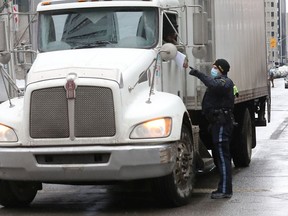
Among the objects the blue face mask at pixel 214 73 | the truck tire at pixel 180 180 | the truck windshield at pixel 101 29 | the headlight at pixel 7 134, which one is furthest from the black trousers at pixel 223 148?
the headlight at pixel 7 134

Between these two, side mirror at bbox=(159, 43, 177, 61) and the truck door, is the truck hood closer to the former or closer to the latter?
side mirror at bbox=(159, 43, 177, 61)

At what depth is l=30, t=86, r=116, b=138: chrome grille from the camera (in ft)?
26.0

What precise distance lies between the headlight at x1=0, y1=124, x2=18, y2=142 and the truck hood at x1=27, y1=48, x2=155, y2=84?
623 mm

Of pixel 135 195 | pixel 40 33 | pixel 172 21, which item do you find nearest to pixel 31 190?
pixel 135 195

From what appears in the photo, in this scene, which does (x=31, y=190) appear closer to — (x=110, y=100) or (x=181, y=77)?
(x=110, y=100)

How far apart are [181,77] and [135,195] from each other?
1811 mm

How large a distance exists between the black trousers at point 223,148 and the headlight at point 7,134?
2666 millimetres

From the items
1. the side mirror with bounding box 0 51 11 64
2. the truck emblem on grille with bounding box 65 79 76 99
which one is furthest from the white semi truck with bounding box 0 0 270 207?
the side mirror with bounding box 0 51 11 64

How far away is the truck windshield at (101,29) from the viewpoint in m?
9.01

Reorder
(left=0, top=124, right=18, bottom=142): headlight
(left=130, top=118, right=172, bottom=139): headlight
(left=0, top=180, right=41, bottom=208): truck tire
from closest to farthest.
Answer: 1. (left=130, top=118, right=172, bottom=139): headlight
2. (left=0, top=124, right=18, bottom=142): headlight
3. (left=0, top=180, right=41, bottom=208): truck tire

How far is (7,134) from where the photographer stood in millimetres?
8148

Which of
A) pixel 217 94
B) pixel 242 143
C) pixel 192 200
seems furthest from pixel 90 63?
pixel 242 143

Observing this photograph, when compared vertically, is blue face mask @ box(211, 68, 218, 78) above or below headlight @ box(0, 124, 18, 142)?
above

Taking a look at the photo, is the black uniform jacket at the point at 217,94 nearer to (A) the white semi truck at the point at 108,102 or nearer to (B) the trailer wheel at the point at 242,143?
(A) the white semi truck at the point at 108,102
